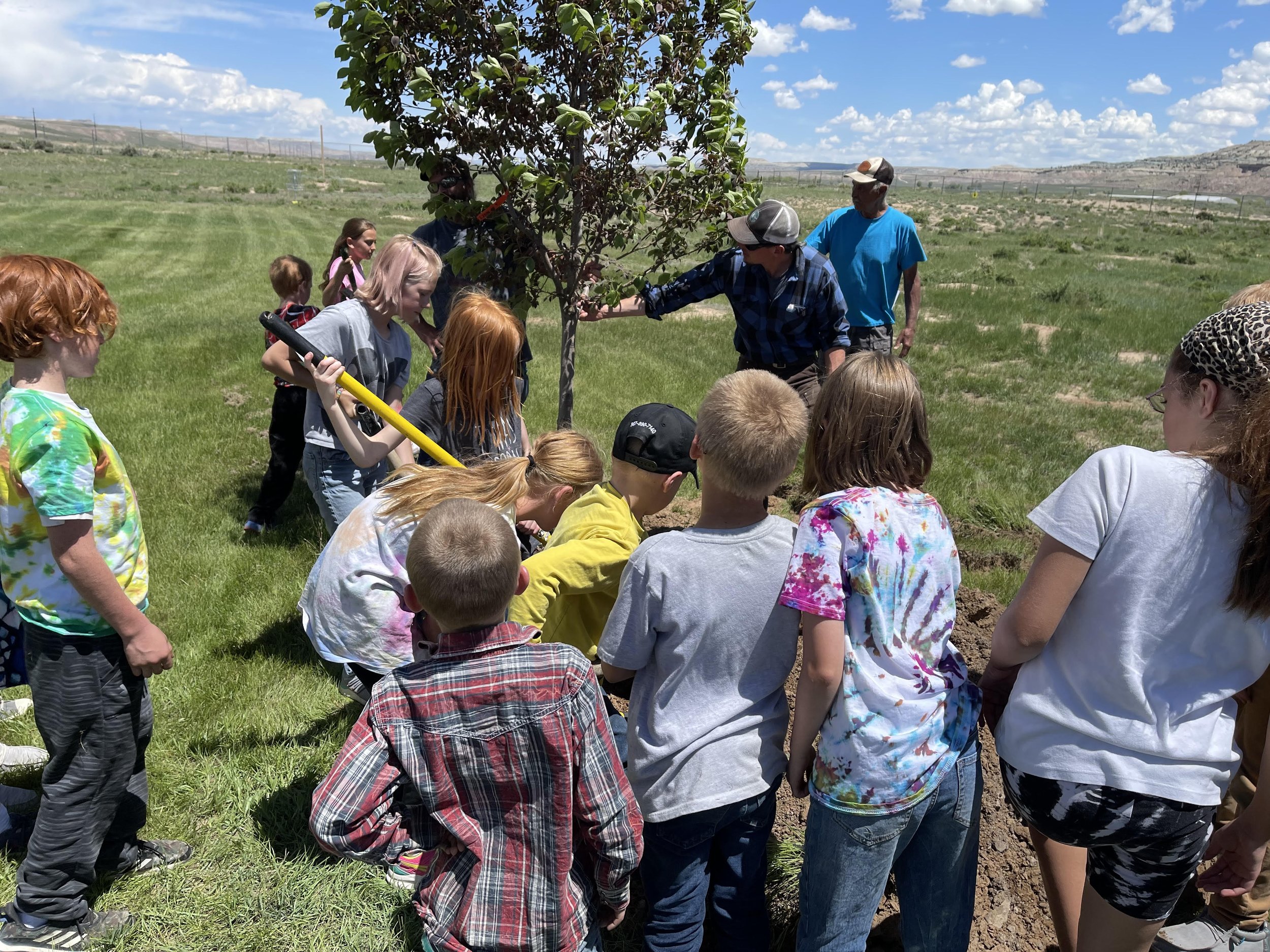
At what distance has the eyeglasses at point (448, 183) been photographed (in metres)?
4.10

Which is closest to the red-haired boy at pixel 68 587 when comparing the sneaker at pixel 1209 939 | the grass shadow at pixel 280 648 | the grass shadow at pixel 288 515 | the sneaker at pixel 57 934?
the sneaker at pixel 57 934

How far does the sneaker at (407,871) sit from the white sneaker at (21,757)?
5.02ft

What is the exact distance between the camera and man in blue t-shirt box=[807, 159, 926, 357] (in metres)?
6.09

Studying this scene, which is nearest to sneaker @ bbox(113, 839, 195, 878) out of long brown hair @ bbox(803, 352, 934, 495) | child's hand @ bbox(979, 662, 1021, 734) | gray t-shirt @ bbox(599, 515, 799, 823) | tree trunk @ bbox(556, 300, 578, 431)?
gray t-shirt @ bbox(599, 515, 799, 823)

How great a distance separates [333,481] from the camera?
3998 mm

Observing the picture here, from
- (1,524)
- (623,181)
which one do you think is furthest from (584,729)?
(623,181)

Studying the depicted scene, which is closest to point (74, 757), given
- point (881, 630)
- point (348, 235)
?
point (881, 630)

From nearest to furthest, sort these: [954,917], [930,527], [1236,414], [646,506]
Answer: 1. [1236,414]
2. [930,527]
3. [954,917]
4. [646,506]

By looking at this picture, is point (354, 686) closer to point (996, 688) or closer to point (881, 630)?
point (881, 630)

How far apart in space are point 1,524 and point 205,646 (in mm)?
2071

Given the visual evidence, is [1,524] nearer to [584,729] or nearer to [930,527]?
[584,729]

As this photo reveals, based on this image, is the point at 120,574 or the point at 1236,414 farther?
the point at 120,574

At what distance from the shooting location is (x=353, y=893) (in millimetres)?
2756

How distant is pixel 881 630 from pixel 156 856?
249 cm
